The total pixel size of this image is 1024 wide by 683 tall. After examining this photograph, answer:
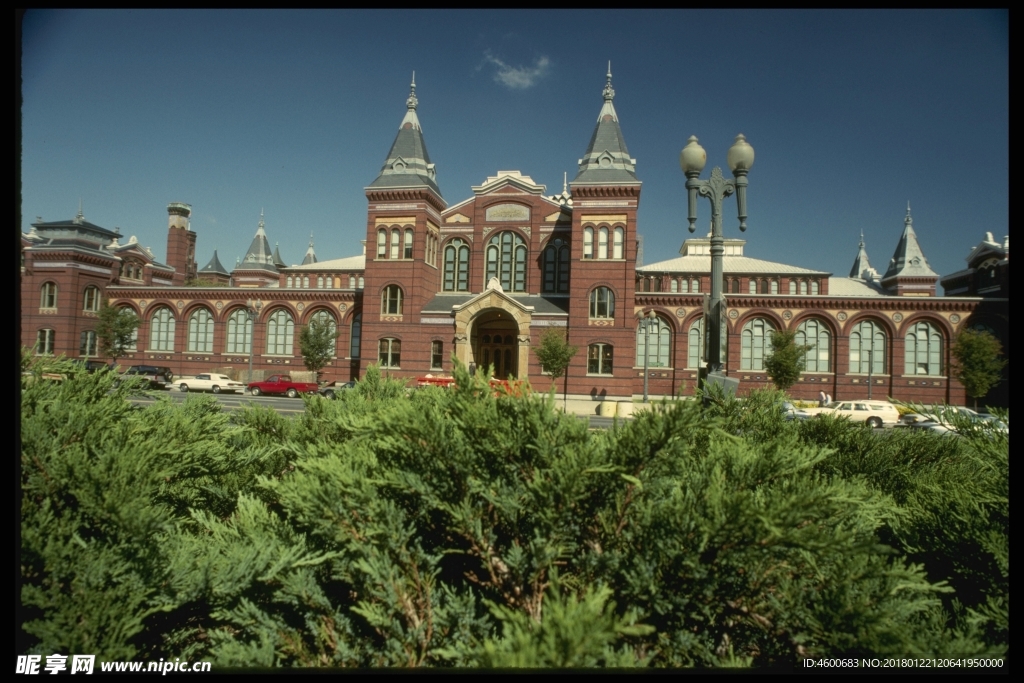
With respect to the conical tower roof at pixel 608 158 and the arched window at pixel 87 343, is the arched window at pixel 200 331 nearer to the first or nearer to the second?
the arched window at pixel 87 343

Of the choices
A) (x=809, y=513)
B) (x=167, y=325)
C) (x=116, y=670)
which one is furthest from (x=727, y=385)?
(x=167, y=325)

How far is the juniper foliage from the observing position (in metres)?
2.86

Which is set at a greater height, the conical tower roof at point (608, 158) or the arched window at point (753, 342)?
the conical tower roof at point (608, 158)

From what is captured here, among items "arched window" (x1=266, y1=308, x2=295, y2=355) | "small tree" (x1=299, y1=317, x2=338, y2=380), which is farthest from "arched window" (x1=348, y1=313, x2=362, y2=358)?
"arched window" (x1=266, y1=308, x2=295, y2=355)

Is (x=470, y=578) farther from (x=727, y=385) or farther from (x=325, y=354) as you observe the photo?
(x=325, y=354)

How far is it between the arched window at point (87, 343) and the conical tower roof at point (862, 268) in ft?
226

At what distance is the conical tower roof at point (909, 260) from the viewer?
133 feet

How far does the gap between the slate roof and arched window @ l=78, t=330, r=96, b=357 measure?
88.9ft

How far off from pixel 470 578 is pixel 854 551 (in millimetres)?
2267

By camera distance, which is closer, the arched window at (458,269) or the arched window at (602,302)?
the arched window at (602,302)

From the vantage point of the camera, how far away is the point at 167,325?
40875mm

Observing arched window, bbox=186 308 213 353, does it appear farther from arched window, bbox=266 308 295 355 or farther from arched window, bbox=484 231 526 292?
arched window, bbox=484 231 526 292

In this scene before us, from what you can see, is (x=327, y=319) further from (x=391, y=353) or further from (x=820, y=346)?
(x=820, y=346)

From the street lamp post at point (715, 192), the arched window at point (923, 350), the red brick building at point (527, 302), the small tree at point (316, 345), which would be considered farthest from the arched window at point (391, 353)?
the arched window at point (923, 350)
